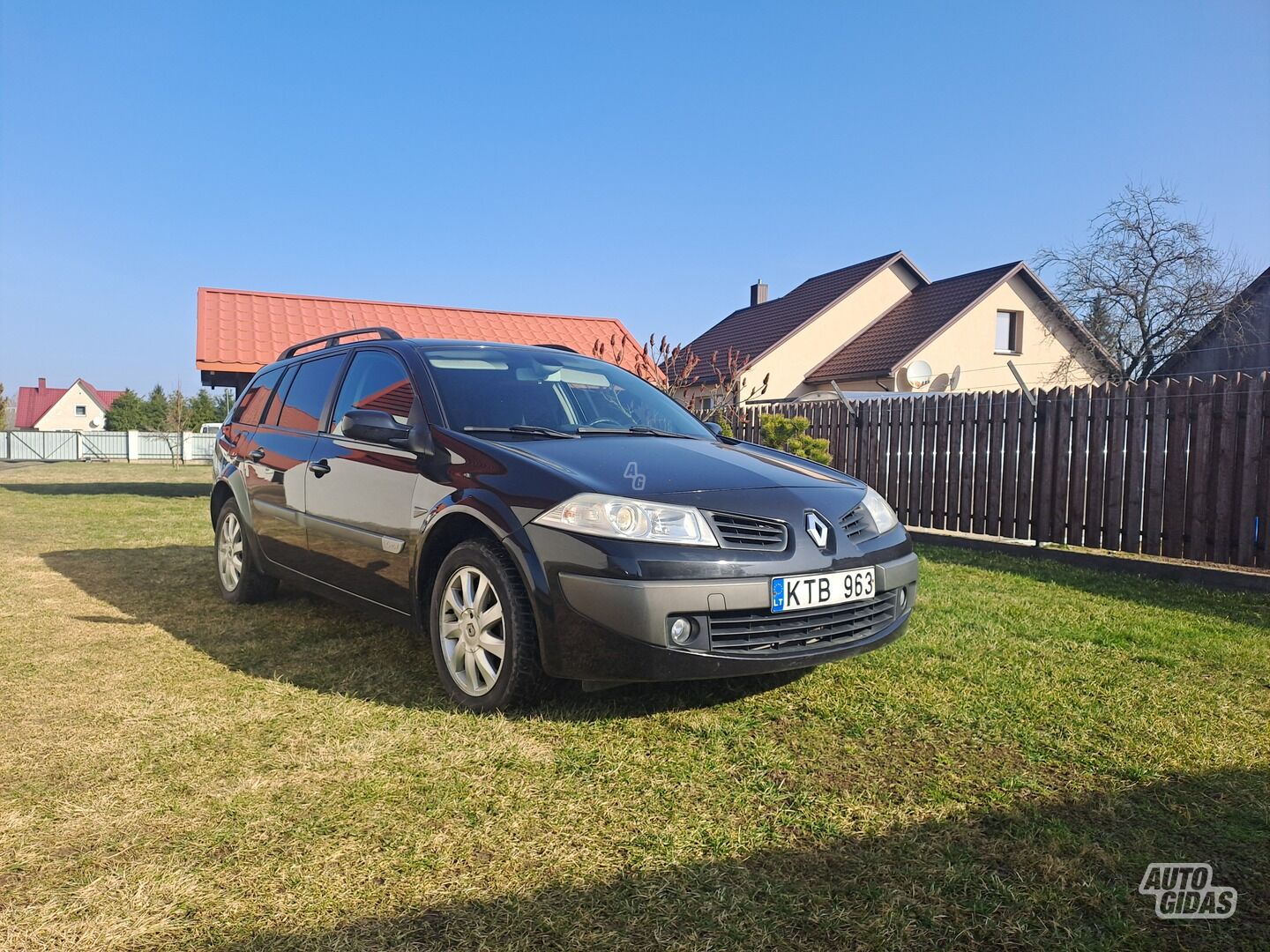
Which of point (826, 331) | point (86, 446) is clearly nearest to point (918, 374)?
point (826, 331)

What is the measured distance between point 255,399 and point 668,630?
397cm

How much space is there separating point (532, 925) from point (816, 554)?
170 cm

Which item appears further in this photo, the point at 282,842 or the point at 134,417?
the point at 134,417

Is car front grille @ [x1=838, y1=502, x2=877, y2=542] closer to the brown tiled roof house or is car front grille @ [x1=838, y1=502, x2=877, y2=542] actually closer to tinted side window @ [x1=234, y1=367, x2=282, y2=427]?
tinted side window @ [x1=234, y1=367, x2=282, y2=427]

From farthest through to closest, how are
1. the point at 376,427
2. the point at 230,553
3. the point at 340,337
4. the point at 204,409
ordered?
1. the point at 204,409
2. the point at 230,553
3. the point at 340,337
4. the point at 376,427

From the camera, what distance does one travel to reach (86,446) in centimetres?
4603

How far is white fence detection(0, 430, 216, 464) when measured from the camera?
1784 inches

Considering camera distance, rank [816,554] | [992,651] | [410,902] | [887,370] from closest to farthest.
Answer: [410,902]
[816,554]
[992,651]
[887,370]

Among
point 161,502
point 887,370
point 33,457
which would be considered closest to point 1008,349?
point 887,370

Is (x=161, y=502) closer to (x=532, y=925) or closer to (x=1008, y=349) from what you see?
(x=532, y=925)

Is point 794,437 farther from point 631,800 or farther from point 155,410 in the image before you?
point 155,410

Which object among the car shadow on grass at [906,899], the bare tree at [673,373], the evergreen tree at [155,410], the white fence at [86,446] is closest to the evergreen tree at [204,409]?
the evergreen tree at [155,410]

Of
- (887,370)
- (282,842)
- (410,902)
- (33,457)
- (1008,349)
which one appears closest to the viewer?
(410,902)

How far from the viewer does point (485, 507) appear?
336 cm
